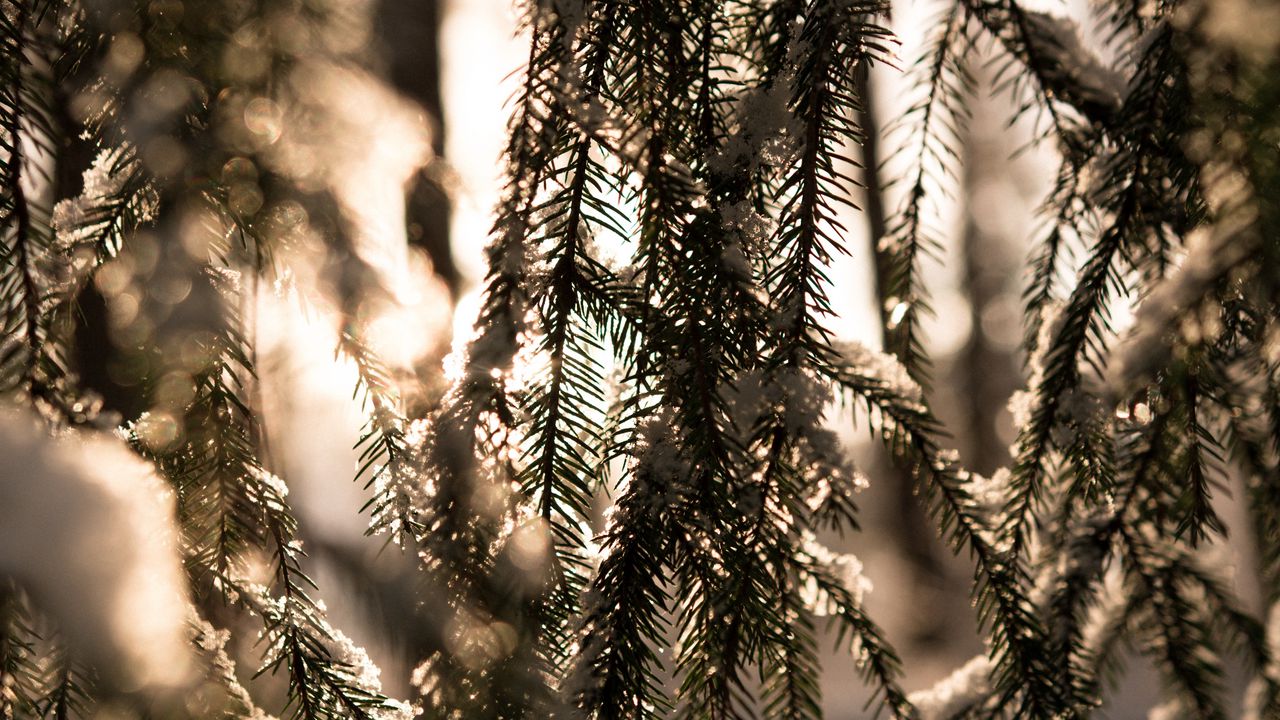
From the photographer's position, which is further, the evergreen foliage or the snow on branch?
the evergreen foliage

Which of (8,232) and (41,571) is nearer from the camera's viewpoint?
(41,571)

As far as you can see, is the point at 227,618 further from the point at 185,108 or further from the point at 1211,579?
the point at 1211,579

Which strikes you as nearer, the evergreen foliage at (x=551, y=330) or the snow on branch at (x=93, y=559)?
the snow on branch at (x=93, y=559)

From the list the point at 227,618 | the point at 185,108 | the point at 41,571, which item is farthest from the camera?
the point at 227,618

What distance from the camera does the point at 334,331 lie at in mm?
661

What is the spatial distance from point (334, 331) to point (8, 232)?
0.28 meters

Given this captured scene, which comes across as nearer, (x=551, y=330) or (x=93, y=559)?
(x=93, y=559)

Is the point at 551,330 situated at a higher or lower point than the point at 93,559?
higher

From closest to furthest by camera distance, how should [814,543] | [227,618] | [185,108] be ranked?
[185,108], [227,618], [814,543]

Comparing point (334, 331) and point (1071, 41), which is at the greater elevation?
point (1071, 41)

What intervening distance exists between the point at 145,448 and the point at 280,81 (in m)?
0.34

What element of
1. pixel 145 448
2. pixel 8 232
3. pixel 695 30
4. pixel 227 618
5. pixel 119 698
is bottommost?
pixel 119 698

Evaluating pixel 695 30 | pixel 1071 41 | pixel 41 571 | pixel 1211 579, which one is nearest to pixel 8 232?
pixel 41 571

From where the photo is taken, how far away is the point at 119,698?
506 mm
